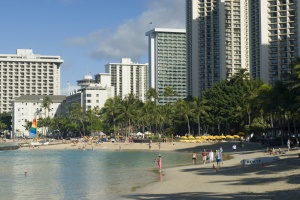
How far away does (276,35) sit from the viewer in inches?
5650

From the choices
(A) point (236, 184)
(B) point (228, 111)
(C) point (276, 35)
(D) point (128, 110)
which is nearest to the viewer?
(A) point (236, 184)

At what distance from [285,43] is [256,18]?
12.2m

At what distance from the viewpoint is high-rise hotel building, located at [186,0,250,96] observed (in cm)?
17212

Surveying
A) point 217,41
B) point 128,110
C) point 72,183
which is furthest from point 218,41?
point 72,183

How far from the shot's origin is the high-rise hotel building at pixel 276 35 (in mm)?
142375

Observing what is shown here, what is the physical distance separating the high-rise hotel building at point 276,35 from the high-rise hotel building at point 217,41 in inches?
995

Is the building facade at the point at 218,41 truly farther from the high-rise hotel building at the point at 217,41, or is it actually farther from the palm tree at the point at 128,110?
the palm tree at the point at 128,110

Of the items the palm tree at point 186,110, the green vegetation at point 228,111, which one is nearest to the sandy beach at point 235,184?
the green vegetation at point 228,111

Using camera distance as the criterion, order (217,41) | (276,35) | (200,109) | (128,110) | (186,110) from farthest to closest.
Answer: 1. (217,41)
2. (276,35)
3. (128,110)
4. (186,110)
5. (200,109)

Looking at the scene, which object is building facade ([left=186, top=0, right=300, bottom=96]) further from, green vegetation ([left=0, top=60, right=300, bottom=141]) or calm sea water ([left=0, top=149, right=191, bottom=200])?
calm sea water ([left=0, top=149, right=191, bottom=200])

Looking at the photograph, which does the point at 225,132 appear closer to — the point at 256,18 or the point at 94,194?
the point at 256,18

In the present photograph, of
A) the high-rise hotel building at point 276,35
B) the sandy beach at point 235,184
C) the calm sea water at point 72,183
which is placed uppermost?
the high-rise hotel building at point 276,35

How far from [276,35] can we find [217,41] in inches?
1274

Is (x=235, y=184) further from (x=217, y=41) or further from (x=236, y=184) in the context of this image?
(x=217, y=41)
